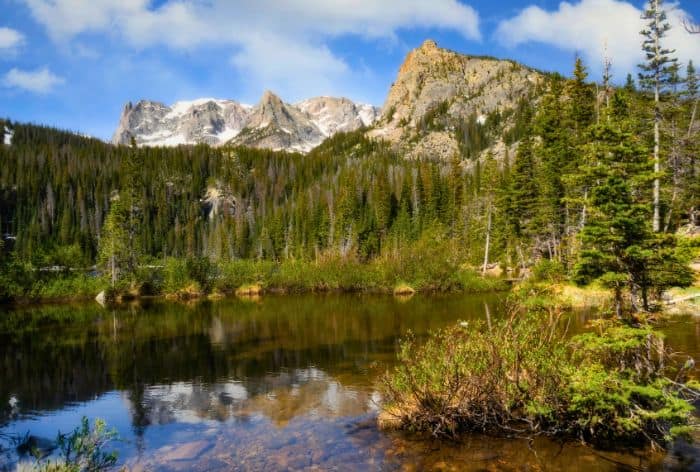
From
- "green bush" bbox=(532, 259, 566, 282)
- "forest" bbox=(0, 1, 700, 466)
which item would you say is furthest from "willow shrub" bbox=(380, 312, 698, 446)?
"green bush" bbox=(532, 259, 566, 282)

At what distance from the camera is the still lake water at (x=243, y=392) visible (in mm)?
10828

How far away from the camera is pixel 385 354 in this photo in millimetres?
21984

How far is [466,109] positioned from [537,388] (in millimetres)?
175812

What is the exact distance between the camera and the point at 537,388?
11.0m

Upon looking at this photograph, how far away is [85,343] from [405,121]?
181m

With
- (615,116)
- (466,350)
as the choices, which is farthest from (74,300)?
(615,116)

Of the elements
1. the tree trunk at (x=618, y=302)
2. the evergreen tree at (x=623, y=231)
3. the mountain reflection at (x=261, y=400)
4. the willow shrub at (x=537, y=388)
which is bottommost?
the mountain reflection at (x=261, y=400)

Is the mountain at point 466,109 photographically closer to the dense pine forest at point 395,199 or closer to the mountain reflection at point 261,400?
the dense pine forest at point 395,199

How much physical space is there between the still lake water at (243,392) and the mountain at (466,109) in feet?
403

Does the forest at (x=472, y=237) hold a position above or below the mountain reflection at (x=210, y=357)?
above

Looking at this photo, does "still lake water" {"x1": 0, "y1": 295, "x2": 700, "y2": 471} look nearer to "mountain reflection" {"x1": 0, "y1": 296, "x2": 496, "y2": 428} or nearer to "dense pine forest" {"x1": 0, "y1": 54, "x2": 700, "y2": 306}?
"mountain reflection" {"x1": 0, "y1": 296, "x2": 496, "y2": 428}

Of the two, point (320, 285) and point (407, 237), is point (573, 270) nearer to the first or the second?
point (320, 285)

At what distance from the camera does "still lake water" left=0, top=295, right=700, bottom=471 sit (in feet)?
35.5

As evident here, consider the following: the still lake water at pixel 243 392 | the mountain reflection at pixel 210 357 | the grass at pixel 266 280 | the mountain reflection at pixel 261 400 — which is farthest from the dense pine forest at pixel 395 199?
the mountain reflection at pixel 210 357
